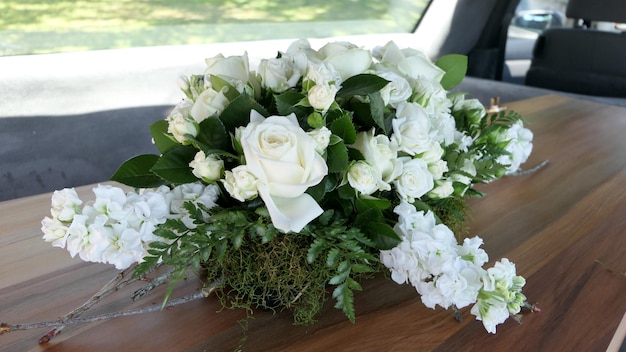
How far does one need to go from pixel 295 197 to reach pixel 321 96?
118mm

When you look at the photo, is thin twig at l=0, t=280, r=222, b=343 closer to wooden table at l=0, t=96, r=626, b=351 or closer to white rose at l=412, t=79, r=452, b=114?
wooden table at l=0, t=96, r=626, b=351

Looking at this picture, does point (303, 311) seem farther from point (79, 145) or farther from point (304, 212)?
point (79, 145)

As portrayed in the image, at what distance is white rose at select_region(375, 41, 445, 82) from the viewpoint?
81 centimetres

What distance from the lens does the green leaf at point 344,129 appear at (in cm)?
65

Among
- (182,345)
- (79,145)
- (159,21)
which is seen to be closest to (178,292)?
(182,345)

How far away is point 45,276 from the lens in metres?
0.81

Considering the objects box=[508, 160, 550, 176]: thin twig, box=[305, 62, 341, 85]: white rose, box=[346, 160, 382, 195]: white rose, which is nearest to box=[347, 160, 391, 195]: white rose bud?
box=[346, 160, 382, 195]: white rose

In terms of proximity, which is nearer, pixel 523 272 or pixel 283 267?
pixel 283 267

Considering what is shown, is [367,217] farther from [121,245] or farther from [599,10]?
[599,10]

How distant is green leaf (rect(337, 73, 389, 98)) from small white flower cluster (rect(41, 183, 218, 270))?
0.23 m

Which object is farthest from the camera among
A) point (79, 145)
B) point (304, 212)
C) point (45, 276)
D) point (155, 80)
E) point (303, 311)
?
point (155, 80)

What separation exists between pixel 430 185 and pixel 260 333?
0.29m

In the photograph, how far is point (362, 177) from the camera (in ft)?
2.06

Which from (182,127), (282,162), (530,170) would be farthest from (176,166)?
(530,170)
